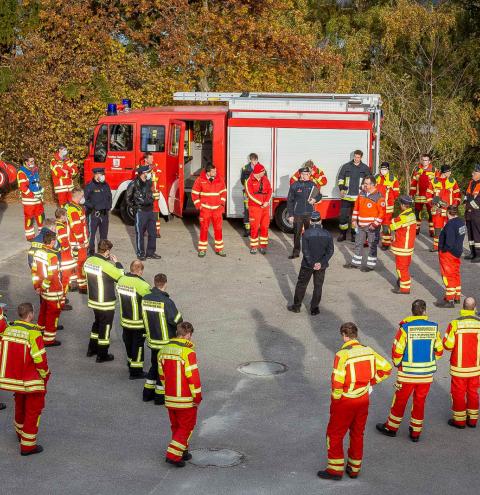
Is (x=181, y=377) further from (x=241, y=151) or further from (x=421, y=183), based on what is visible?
(x=421, y=183)

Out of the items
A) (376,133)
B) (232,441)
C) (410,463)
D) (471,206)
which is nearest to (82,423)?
(232,441)

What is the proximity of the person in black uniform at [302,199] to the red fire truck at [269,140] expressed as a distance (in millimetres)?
2028

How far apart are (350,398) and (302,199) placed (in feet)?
29.2

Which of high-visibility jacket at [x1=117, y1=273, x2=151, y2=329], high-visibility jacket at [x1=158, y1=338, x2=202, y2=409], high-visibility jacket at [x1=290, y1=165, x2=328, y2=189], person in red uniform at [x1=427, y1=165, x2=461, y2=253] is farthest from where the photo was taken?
high-visibility jacket at [x1=290, y1=165, x2=328, y2=189]

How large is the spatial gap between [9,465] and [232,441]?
2.15 meters

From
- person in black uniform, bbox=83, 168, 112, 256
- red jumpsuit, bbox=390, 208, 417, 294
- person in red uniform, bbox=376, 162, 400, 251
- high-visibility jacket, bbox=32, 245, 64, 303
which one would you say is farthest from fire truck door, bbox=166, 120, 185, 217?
high-visibility jacket, bbox=32, 245, 64, 303

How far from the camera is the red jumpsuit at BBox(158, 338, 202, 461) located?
8.53m

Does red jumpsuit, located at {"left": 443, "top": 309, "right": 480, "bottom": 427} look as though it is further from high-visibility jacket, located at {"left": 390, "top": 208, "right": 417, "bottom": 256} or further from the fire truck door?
the fire truck door

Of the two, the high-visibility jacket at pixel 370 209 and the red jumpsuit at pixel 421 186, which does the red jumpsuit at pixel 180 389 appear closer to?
the high-visibility jacket at pixel 370 209

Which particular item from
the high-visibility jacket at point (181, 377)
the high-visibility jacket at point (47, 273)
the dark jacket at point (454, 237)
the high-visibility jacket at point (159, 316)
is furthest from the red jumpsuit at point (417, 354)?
the dark jacket at point (454, 237)

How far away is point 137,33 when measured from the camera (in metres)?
25.6

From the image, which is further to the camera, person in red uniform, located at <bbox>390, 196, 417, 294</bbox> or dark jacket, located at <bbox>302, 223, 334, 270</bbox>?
person in red uniform, located at <bbox>390, 196, 417, 294</bbox>

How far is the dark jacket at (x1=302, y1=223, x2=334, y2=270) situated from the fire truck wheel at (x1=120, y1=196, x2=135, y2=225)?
22.3 feet

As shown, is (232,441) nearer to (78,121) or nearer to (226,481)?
(226,481)
